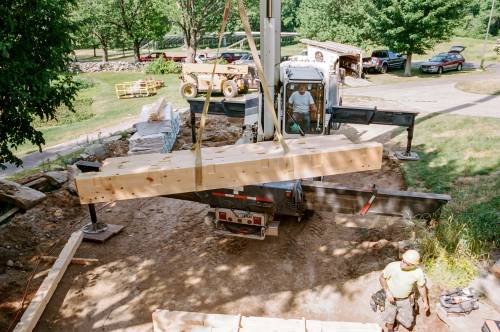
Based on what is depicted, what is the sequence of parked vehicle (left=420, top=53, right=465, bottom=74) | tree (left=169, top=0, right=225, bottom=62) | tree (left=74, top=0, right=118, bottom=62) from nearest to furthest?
parked vehicle (left=420, top=53, right=465, bottom=74)
tree (left=169, top=0, right=225, bottom=62)
tree (left=74, top=0, right=118, bottom=62)

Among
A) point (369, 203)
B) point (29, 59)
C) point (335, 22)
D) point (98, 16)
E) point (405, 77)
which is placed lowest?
point (405, 77)

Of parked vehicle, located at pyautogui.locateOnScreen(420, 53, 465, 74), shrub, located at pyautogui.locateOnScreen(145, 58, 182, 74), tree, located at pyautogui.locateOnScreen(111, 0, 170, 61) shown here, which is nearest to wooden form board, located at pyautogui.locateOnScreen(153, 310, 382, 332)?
parked vehicle, located at pyautogui.locateOnScreen(420, 53, 465, 74)

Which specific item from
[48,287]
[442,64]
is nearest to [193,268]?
[48,287]

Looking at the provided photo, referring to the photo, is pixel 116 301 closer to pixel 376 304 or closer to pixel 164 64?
pixel 376 304

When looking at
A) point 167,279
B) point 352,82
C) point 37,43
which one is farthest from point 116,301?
point 352,82

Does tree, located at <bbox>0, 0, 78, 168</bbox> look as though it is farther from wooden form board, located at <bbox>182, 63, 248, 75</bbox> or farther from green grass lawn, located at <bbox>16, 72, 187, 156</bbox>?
wooden form board, located at <bbox>182, 63, 248, 75</bbox>

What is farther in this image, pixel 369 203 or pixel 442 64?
pixel 442 64

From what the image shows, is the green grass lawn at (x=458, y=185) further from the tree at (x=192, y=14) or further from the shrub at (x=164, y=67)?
the shrub at (x=164, y=67)

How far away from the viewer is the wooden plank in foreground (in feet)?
17.7

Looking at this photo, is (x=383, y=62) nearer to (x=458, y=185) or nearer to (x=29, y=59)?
(x=458, y=185)

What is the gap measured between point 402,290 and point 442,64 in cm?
2585

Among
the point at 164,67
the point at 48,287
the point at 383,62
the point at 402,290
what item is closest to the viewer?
the point at 402,290

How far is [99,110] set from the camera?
22.6m

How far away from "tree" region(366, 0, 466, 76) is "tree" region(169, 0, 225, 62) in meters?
12.9
